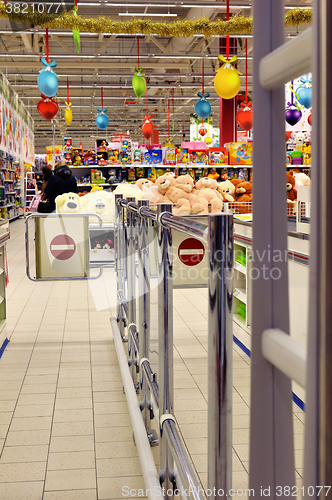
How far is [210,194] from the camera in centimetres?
509

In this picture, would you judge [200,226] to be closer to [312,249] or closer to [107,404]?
[312,249]

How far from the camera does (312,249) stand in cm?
40

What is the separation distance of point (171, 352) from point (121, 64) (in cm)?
1176

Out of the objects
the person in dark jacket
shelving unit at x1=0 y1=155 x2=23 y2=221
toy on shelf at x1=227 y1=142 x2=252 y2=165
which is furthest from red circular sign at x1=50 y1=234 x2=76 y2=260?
shelving unit at x1=0 y1=155 x2=23 y2=221

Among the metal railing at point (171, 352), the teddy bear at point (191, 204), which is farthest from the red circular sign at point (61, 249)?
the teddy bear at point (191, 204)

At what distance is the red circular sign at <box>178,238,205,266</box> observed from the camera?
11.8ft

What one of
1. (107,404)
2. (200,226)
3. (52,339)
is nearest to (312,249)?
(200,226)

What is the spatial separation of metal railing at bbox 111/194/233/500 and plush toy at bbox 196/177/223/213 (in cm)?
185

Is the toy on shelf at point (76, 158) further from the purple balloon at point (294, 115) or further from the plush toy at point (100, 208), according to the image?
the purple balloon at point (294, 115)

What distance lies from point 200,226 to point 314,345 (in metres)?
0.59

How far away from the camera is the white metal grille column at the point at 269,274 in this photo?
1.77 ft

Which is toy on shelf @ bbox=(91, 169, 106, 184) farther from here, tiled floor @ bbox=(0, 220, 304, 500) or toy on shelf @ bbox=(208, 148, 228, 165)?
tiled floor @ bbox=(0, 220, 304, 500)

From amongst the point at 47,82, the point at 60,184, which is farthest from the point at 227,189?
the point at 60,184

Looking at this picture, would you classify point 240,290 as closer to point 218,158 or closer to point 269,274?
point 269,274
